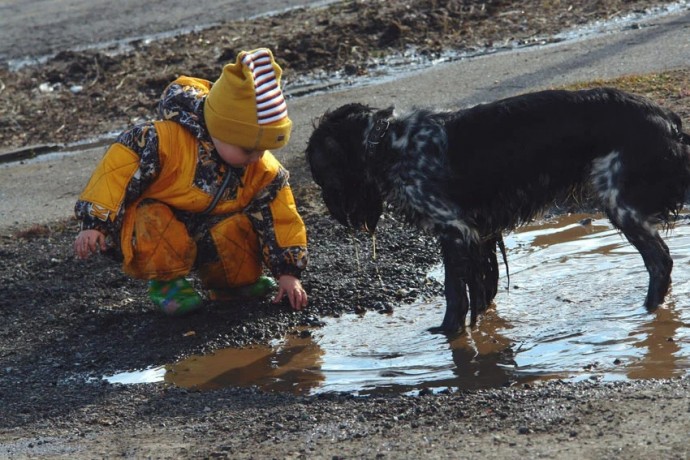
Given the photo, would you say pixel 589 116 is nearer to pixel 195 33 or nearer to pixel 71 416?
pixel 71 416

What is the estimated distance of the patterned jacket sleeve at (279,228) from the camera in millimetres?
5781

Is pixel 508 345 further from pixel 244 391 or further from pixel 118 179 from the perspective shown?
pixel 118 179

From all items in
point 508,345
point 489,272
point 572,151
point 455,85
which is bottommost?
point 508,345

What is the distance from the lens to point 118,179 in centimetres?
552

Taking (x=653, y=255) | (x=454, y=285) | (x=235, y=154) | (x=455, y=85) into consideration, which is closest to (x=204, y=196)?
(x=235, y=154)

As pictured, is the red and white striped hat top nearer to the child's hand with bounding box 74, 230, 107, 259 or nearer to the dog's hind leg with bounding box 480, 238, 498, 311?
the child's hand with bounding box 74, 230, 107, 259

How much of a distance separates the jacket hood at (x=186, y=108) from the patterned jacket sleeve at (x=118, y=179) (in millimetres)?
142

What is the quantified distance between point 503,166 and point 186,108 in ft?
5.31

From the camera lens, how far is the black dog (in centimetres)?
541

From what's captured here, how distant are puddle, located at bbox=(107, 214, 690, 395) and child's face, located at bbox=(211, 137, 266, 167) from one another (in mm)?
924

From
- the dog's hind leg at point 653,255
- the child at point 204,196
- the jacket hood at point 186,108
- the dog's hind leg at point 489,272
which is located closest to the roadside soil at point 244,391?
the child at point 204,196

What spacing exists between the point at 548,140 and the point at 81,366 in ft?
8.20

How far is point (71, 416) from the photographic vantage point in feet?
15.6

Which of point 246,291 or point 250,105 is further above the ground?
point 250,105
